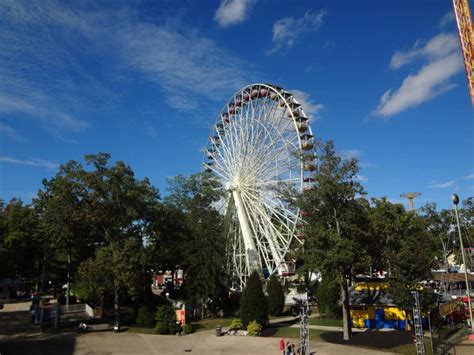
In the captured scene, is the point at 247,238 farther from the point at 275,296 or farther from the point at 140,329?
the point at 140,329

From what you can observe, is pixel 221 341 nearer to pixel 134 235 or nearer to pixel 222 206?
pixel 134 235

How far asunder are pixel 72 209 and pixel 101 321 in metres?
10.7

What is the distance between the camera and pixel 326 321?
33188 millimetres

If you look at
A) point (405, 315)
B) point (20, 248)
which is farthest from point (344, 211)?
point (20, 248)

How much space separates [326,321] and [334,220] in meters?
11.4

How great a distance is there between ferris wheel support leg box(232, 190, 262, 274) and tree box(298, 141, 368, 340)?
15763mm

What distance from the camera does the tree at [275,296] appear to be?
37500mm

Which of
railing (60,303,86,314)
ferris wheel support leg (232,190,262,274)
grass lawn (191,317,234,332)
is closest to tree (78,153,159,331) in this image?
grass lawn (191,317,234,332)

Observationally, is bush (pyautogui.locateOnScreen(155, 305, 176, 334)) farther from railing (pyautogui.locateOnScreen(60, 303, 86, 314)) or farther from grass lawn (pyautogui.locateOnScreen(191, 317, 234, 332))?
railing (pyautogui.locateOnScreen(60, 303, 86, 314))

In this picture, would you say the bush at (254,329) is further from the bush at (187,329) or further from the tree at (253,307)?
the bush at (187,329)

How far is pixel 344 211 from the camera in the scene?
26.1 meters

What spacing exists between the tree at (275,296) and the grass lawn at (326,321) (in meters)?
3.77

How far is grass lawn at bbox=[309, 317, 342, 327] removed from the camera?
104 feet

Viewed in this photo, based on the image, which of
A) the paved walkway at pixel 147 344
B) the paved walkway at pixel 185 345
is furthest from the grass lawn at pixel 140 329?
the paved walkway at pixel 185 345
